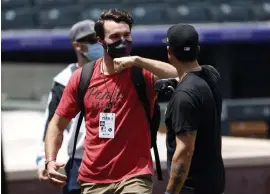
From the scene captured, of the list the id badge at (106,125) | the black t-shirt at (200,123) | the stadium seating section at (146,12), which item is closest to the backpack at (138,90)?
the id badge at (106,125)

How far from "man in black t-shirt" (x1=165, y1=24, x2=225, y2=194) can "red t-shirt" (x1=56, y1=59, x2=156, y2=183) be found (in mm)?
202

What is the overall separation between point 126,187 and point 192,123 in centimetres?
49

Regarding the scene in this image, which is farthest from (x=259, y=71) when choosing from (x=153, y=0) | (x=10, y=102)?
(x=10, y=102)

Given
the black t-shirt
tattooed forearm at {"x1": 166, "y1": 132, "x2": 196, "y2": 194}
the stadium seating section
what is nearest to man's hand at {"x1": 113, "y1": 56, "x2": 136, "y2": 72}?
the black t-shirt

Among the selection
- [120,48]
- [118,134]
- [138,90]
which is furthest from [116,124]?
Result: [120,48]

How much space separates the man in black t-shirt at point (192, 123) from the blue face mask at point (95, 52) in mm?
967

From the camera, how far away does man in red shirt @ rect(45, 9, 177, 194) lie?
3.27 m

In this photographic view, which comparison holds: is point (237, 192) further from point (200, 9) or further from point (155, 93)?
point (200, 9)

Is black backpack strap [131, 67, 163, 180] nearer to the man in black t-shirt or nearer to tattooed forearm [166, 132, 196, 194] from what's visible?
the man in black t-shirt

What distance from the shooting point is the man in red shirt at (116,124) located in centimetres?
327

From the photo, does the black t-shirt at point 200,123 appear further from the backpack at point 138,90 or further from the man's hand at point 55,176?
the man's hand at point 55,176

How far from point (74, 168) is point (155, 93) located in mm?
790

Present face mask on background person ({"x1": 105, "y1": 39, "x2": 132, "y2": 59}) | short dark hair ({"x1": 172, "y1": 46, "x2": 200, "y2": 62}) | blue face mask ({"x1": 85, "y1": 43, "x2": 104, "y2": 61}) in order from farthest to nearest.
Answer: blue face mask ({"x1": 85, "y1": 43, "x2": 104, "y2": 61}), face mask on background person ({"x1": 105, "y1": 39, "x2": 132, "y2": 59}), short dark hair ({"x1": 172, "y1": 46, "x2": 200, "y2": 62})

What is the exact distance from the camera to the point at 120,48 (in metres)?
3.30
